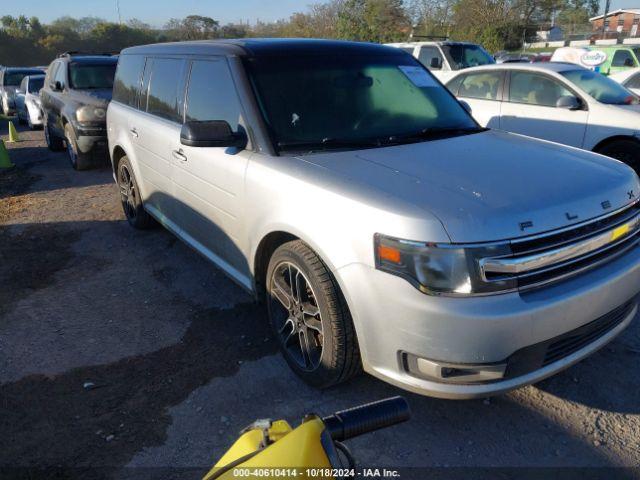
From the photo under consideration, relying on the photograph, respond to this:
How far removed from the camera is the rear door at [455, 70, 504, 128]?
7.69 m

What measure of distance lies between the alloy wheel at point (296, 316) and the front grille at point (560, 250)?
0.98m

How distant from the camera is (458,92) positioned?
8.41 m

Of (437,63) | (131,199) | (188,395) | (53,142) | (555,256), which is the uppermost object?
(437,63)

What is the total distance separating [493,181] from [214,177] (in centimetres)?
184

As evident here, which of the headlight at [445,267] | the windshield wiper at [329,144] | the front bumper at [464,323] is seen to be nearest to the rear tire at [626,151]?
the front bumper at [464,323]

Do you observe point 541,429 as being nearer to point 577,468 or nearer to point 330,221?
point 577,468

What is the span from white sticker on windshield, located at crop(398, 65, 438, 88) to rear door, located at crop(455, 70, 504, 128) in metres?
3.78

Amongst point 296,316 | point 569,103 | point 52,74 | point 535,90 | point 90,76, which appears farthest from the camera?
point 52,74

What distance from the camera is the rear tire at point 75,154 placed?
8773 millimetres

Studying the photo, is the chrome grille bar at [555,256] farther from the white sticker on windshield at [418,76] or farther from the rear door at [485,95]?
the rear door at [485,95]

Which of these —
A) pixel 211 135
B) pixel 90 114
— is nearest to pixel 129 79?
pixel 211 135

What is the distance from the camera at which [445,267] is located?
2.21m

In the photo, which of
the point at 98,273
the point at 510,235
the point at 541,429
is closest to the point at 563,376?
the point at 541,429

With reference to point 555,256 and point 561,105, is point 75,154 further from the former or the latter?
point 555,256
